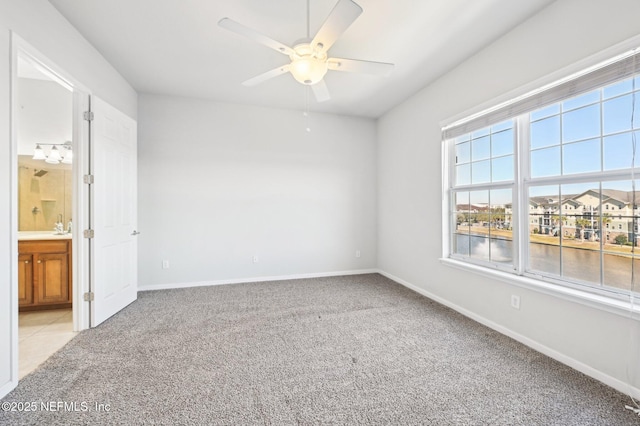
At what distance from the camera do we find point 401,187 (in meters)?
4.18

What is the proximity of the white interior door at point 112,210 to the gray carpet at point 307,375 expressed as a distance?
1.20 feet

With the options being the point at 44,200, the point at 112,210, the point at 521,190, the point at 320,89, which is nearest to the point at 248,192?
the point at 112,210

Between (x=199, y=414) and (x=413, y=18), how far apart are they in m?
3.26

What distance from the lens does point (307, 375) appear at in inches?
76.5

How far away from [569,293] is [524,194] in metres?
0.90

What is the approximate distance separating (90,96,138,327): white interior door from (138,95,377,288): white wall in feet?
1.43

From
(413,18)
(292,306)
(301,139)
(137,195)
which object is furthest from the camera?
(301,139)

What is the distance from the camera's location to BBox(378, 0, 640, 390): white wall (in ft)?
6.00

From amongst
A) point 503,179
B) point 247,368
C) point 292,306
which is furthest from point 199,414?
point 503,179

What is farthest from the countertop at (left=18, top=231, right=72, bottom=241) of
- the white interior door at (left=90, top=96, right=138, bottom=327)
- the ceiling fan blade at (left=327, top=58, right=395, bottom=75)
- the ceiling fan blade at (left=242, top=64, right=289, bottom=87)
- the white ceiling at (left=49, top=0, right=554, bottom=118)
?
the ceiling fan blade at (left=327, top=58, right=395, bottom=75)

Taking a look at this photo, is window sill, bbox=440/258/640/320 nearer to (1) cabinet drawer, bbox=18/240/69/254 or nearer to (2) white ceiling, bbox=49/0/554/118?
(2) white ceiling, bbox=49/0/554/118

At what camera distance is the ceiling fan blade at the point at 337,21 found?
1496mm

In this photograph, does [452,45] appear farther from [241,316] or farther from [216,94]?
[241,316]

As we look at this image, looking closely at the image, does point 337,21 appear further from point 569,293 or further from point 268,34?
point 569,293
